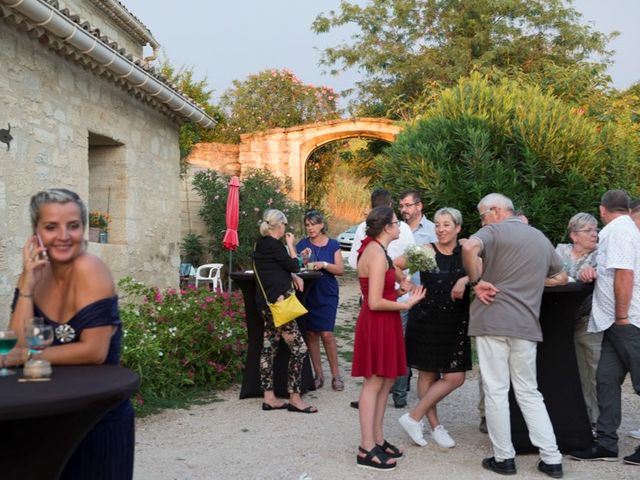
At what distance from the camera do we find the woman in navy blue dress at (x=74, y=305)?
274 centimetres

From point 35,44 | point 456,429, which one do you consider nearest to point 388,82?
point 35,44

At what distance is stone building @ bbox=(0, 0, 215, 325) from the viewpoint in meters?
6.61

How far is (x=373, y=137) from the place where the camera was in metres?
20.5

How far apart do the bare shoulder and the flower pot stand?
5.94 metres

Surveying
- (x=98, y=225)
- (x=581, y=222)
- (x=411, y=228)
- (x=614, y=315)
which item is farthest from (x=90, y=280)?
(x=98, y=225)

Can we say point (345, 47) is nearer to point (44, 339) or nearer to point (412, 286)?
point (412, 286)

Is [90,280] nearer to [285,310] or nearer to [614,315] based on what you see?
[285,310]

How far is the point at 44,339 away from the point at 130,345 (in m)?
3.88

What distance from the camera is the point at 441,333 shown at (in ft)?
16.7

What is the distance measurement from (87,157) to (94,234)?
951mm

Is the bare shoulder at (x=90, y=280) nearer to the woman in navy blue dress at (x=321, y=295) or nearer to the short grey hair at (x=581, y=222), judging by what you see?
the short grey hair at (x=581, y=222)

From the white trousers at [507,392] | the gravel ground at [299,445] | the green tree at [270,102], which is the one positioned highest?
the green tree at [270,102]

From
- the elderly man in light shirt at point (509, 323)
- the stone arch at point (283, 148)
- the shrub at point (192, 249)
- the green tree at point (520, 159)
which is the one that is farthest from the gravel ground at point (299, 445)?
the stone arch at point (283, 148)

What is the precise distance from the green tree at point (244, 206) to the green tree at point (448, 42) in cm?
589
